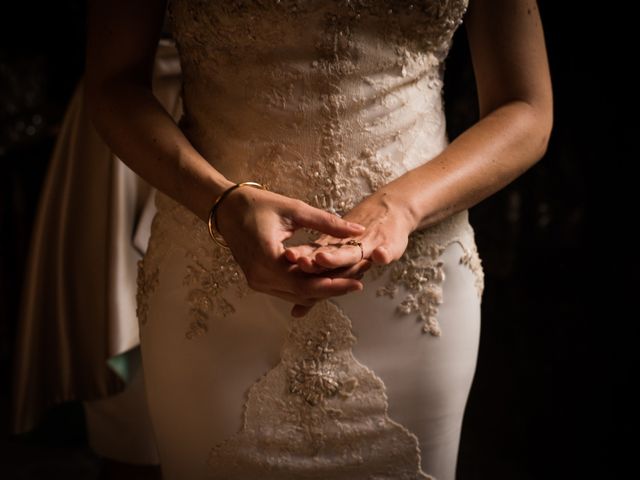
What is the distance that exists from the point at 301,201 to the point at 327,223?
66 mm

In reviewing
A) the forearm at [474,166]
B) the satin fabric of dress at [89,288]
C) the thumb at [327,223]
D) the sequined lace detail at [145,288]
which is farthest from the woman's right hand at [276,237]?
the satin fabric of dress at [89,288]

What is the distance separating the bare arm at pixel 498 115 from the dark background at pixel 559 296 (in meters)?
1.21

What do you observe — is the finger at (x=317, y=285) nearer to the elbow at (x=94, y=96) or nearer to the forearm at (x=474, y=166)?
the forearm at (x=474, y=166)

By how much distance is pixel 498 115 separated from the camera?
36.6 inches

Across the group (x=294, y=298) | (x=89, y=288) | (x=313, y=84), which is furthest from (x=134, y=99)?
(x=89, y=288)

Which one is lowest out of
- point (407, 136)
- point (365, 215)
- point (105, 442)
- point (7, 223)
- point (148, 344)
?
point (105, 442)

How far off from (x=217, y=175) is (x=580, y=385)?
5.27ft

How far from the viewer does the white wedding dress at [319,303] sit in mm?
901

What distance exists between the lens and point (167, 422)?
0.98 m

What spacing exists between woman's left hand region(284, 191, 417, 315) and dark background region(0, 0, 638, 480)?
4.36 ft

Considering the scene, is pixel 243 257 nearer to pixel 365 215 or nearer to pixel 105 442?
pixel 365 215

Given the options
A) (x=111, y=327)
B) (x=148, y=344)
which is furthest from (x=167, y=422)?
(x=111, y=327)

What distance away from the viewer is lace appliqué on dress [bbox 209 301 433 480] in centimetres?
93

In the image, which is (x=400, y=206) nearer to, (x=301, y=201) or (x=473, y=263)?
(x=301, y=201)
